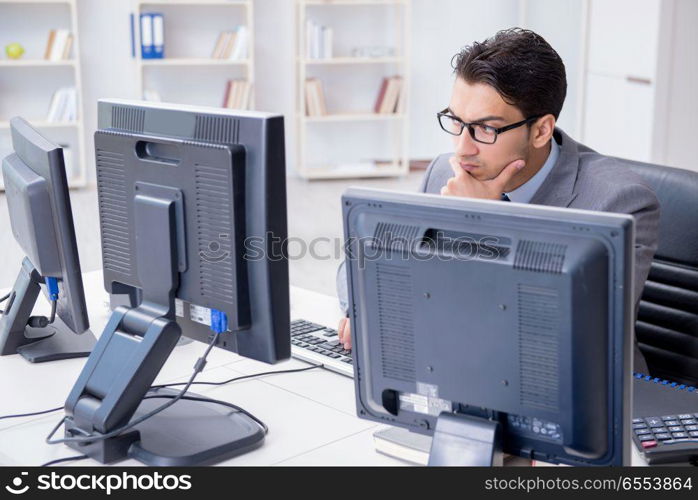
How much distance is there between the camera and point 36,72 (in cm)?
612

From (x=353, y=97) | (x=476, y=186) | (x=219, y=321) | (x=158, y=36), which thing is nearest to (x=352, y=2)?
(x=353, y=97)

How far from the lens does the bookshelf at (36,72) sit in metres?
6.00

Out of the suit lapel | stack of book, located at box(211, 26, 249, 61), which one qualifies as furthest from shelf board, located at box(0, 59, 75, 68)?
the suit lapel

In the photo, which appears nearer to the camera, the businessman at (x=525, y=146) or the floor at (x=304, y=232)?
the businessman at (x=525, y=146)

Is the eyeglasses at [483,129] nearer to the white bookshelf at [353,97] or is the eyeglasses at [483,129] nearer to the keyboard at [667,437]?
the keyboard at [667,437]

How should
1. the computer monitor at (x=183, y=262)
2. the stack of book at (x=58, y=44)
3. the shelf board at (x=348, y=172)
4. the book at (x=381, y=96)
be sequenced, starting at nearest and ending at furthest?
the computer monitor at (x=183, y=262) → the stack of book at (x=58, y=44) → the shelf board at (x=348, y=172) → the book at (x=381, y=96)

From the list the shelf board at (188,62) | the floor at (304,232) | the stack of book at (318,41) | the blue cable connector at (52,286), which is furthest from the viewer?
the stack of book at (318,41)

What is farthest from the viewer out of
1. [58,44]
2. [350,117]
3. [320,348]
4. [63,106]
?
[350,117]

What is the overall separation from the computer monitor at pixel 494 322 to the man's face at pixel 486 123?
→ 726 millimetres

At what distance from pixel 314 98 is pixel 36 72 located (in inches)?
75.0

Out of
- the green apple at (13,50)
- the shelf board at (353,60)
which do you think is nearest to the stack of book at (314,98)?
the shelf board at (353,60)

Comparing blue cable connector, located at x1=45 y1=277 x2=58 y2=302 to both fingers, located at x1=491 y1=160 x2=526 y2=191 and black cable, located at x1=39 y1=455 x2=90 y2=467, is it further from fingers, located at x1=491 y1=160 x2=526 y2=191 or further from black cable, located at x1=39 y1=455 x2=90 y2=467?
fingers, located at x1=491 y1=160 x2=526 y2=191

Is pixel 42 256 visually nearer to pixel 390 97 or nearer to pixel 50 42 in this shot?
pixel 50 42

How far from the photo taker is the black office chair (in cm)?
194
